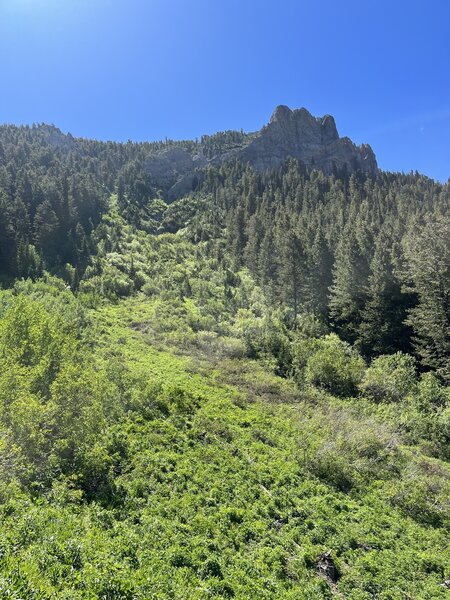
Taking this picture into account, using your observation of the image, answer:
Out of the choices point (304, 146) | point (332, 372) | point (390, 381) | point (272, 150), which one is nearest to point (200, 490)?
point (332, 372)

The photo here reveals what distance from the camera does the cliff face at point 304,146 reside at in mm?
143375

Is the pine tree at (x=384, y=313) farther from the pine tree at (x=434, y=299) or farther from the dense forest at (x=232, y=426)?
the pine tree at (x=434, y=299)

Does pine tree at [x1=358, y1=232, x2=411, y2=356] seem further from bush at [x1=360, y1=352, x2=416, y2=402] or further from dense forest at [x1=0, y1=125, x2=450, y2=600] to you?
bush at [x1=360, y1=352, x2=416, y2=402]

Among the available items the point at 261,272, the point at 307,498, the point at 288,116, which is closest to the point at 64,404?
the point at 307,498

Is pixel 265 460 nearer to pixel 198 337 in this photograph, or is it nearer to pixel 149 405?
pixel 149 405

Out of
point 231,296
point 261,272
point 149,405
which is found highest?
point 261,272

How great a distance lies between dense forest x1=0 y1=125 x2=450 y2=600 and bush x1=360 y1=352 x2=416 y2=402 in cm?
18

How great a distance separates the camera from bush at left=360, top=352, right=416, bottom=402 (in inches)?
1158

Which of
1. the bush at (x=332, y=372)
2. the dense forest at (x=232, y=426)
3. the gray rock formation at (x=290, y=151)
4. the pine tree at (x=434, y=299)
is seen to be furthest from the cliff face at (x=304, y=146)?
the bush at (x=332, y=372)

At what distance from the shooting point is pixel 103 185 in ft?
380

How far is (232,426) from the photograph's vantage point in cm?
2217

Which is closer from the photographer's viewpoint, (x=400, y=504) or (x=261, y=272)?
(x=400, y=504)

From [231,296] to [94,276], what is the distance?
76.1ft

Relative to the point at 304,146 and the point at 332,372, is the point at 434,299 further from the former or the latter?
the point at 304,146
